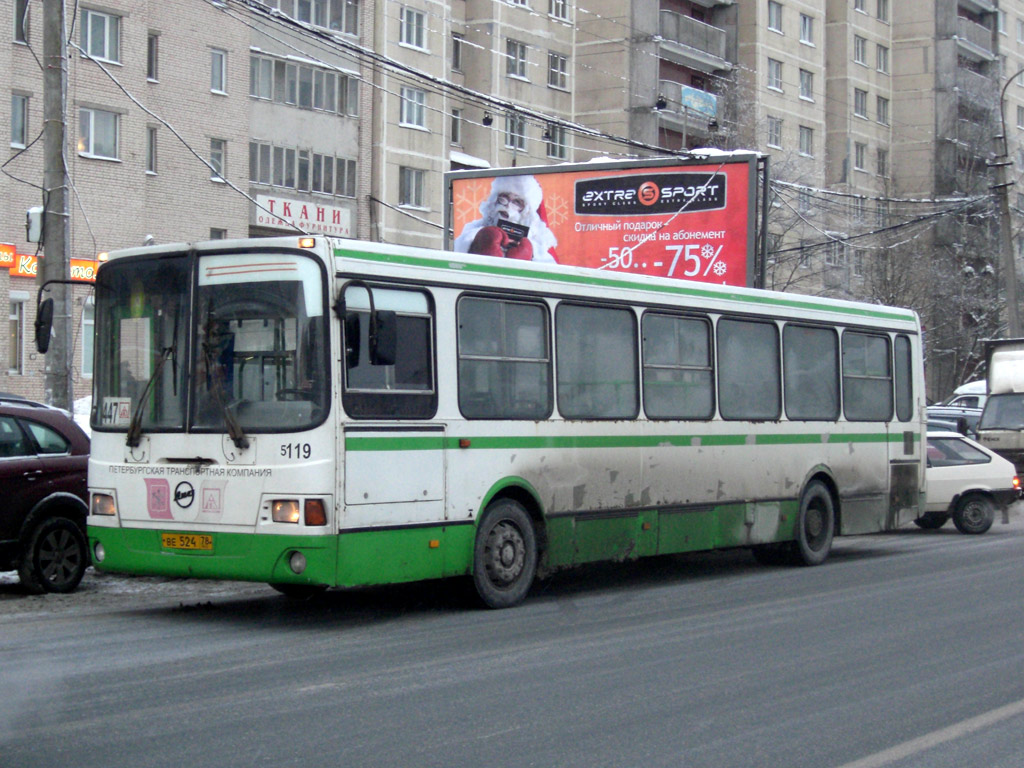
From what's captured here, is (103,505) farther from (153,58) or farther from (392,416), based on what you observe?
(153,58)

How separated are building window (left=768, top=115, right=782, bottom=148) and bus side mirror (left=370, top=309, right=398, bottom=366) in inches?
2157

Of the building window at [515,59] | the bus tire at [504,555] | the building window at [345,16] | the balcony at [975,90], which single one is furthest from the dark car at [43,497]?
the balcony at [975,90]

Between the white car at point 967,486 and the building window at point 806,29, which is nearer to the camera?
the white car at point 967,486

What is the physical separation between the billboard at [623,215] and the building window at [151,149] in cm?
1525

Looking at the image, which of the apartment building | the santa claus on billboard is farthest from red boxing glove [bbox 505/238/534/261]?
the apartment building

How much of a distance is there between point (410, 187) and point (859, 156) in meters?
31.2

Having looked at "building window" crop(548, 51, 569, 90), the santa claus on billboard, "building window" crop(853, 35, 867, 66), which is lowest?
the santa claus on billboard

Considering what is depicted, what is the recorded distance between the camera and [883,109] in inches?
2901

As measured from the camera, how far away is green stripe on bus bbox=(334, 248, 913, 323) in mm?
10797

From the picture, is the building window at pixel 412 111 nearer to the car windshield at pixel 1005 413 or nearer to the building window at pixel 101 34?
the building window at pixel 101 34

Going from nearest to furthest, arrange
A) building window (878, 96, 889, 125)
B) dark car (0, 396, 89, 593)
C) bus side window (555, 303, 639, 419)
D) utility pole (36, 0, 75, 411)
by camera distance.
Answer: dark car (0, 396, 89, 593), bus side window (555, 303, 639, 419), utility pole (36, 0, 75, 411), building window (878, 96, 889, 125)

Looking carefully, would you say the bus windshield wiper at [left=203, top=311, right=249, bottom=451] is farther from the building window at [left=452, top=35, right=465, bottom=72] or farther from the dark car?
the building window at [left=452, top=35, right=465, bottom=72]

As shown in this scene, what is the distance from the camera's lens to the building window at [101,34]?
3781 centimetres

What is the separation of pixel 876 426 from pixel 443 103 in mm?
33872
